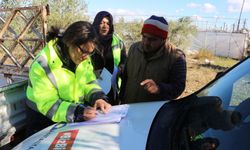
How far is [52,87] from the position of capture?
2.55 m

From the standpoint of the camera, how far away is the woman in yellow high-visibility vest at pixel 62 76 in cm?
252

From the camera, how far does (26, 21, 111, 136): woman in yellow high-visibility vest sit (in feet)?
8.28

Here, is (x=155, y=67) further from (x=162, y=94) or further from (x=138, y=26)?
(x=138, y=26)

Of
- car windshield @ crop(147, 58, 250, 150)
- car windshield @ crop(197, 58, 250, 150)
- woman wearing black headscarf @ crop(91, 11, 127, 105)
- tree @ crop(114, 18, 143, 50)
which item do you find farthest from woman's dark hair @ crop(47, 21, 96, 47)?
tree @ crop(114, 18, 143, 50)

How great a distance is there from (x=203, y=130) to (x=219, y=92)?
56 cm

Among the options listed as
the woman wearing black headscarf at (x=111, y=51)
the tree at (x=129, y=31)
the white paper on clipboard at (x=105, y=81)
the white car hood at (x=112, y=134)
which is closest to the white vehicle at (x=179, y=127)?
the white car hood at (x=112, y=134)

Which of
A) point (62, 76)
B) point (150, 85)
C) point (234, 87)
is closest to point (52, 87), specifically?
point (62, 76)

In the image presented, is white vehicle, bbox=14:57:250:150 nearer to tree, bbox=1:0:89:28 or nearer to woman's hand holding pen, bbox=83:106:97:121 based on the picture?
woman's hand holding pen, bbox=83:106:97:121

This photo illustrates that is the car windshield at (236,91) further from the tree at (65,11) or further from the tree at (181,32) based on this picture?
the tree at (181,32)

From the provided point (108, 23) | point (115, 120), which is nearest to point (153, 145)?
point (115, 120)

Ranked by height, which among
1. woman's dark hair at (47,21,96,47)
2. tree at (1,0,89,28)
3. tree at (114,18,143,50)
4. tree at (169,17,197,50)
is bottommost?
tree at (169,17,197,50)

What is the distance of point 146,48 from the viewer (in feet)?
10.5

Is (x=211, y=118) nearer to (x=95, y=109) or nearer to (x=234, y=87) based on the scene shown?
(x=234, y=87)

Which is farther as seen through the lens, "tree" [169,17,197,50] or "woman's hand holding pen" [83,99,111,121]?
"tree" [169,17,197,50]
